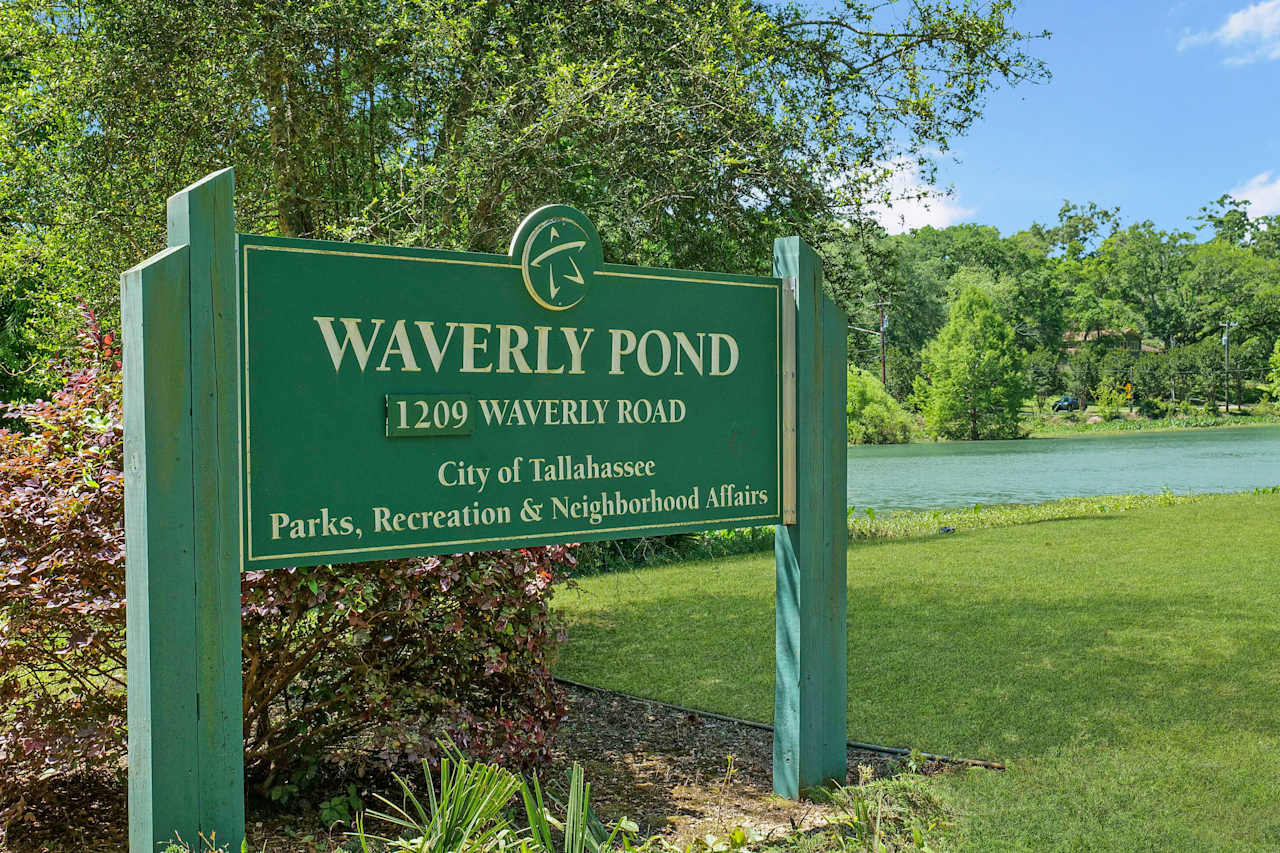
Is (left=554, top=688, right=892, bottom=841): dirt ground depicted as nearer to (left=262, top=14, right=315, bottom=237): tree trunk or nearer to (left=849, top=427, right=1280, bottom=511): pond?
(left=262, top=14, right=315, bottom=237): tree trunk

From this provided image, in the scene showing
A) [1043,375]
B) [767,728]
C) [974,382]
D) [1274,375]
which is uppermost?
[1043,375]

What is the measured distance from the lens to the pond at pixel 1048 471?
21688 mm

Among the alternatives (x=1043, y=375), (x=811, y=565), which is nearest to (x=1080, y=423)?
(x=1043, y=375)

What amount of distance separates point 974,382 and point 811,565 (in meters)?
50.5

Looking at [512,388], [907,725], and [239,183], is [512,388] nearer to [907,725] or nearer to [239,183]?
[907,725]

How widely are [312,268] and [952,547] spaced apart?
10236mm

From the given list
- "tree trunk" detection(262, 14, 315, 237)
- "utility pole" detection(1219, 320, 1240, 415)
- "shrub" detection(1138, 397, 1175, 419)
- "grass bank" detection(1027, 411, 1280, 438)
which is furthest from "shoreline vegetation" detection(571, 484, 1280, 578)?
"utility pole" detection(1219, 320, 1240, 415)

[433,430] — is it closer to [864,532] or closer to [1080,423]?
[864,532]

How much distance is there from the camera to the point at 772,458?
4.00 metres

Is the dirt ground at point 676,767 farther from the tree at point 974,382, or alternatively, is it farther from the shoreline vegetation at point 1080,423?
the tree at point 974,382

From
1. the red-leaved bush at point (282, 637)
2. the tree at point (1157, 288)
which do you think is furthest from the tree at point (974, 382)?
the red-leaved bush at point (282, 637)

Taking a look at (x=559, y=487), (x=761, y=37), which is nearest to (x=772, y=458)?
(x=559, y=487)

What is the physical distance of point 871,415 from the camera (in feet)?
146

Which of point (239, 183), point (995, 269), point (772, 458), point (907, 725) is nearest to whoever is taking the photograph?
point (772, 458)
